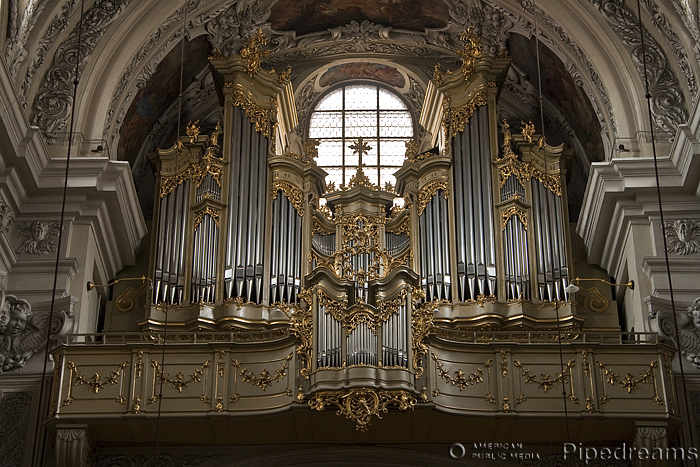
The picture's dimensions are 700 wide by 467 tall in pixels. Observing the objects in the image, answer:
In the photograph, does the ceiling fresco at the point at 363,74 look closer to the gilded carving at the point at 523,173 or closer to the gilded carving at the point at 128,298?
the gilded carving at the point at 523,173

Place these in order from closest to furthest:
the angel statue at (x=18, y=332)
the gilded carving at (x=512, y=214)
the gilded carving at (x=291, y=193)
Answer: the angel statue at (x=18, y=332) → the gilded carving at (x=512, y=214) → the gilded carving at (x=291, y=193)

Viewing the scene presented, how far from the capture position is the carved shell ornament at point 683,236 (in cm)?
1647

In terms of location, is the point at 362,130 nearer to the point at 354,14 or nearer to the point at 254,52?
the point at 354,14

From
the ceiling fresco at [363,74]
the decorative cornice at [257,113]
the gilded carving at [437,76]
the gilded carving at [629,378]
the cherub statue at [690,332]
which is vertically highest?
the ceiling fresco at [363,74]

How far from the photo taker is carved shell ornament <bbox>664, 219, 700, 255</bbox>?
54.0ft

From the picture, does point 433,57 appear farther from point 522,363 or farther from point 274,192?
point 522,363

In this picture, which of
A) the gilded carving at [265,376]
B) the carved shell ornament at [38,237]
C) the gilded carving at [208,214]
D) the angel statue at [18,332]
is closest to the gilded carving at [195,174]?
the gilded carving at [208,214]

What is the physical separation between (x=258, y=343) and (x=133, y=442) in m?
1.96

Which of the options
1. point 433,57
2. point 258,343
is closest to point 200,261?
point 258,343

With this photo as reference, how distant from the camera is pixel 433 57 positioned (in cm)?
2081

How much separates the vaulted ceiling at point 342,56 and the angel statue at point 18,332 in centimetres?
251

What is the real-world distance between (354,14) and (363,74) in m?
1.29

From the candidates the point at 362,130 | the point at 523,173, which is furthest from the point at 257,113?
the point at 523,173

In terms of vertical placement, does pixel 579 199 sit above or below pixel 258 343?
above
